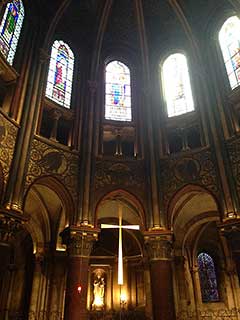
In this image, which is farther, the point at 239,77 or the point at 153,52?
the point at 153,52

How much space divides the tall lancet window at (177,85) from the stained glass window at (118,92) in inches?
76.7

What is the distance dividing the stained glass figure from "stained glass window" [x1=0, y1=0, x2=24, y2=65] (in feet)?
50.2

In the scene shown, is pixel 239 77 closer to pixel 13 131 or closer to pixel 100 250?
pixel 13 131

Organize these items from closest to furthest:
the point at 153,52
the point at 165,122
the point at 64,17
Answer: the point at 165,122, the point at 64,17, the point at 153,52

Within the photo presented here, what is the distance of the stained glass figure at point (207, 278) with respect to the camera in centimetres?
1755

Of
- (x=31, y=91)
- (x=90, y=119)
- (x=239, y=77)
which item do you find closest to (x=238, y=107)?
(x=239, y=77)

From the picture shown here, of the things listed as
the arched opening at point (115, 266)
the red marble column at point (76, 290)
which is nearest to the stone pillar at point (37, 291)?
the arched opening at point (115, 266)

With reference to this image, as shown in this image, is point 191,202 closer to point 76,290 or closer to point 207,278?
point 207,278

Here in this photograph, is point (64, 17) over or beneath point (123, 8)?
beneath

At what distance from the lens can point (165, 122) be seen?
14.1 m

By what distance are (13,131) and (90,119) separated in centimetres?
383

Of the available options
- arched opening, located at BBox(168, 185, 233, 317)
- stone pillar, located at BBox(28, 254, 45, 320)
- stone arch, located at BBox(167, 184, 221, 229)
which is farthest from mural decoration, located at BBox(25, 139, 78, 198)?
arched opening, located at BBox(168, 185, 233, 317)

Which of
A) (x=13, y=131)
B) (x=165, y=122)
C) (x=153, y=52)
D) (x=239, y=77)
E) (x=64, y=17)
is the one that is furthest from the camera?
(x=153, y=52)

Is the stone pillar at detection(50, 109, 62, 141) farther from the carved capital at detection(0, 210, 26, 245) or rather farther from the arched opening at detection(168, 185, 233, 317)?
the arched opening at detection(168, 185, 233, 317)
